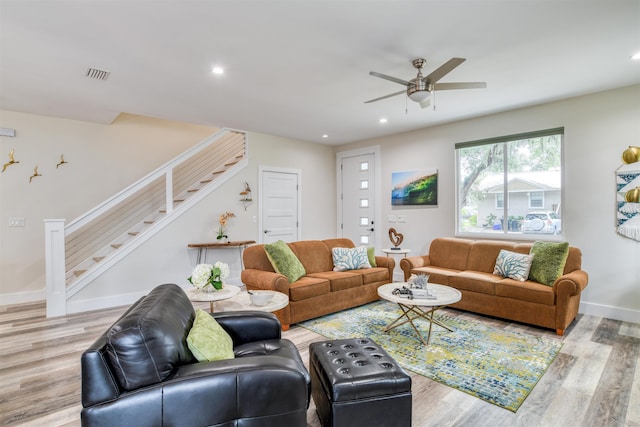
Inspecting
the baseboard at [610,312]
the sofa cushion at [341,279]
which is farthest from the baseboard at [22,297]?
the baseboard at [610,312]

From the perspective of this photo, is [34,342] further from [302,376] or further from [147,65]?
[302,376]

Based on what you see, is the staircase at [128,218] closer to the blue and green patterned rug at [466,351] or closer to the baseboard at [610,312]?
the blue and green patterned rug at [466,351]

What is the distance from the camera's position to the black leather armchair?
129 centimetres

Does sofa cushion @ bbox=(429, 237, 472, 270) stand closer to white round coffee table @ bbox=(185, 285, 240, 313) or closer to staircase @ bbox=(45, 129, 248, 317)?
white round coffee table @ bbox=(185, 285, 240, 313)

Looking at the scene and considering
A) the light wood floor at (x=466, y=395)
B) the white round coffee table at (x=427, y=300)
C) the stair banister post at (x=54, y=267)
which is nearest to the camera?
the light wood floor at (x=466, y=395)

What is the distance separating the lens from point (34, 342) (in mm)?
3283

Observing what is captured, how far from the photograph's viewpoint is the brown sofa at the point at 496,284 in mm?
3396

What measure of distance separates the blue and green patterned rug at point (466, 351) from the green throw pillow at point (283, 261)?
23.2 inches

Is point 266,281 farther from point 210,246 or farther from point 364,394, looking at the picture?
point 364,394

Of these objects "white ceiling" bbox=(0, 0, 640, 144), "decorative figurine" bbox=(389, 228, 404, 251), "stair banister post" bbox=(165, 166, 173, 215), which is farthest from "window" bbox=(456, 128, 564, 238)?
"stair banister post" bbox=(165, 166, 173, 215)

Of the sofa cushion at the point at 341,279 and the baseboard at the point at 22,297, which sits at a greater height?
the sofa cushion at the point at 341,279

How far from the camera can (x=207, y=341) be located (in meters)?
1.66

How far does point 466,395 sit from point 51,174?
20.1 ft

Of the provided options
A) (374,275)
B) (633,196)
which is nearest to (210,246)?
(374,275)
